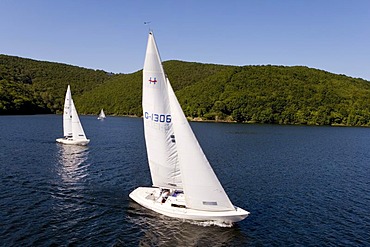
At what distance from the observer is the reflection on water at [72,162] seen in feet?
130

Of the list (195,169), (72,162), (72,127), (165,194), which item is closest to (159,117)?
(195,169)

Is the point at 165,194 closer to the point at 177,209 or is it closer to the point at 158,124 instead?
the point at 177,209

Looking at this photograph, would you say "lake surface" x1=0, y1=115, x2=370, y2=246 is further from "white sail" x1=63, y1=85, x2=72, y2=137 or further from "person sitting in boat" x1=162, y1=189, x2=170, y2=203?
"white sail" x1=63, y1=85, x2=72, y2=137

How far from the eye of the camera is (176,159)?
25.8 m

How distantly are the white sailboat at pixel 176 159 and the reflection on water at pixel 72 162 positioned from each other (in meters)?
15.9

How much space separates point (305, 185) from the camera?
40.2 meters

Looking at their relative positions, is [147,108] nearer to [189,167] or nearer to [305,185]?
[189,167]

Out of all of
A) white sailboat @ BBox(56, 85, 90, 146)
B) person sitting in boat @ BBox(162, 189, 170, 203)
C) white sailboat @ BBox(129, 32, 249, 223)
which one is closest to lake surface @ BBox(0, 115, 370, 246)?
white sailboat @ BBox(129, 32, 249, 223)

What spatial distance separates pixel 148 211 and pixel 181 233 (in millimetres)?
5008

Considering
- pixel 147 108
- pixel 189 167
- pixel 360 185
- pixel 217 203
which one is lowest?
pixel 360 185

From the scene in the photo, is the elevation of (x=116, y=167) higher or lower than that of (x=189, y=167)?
lower

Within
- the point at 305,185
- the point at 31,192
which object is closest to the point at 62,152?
the point at 31,192

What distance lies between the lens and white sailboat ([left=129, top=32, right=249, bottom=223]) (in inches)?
928

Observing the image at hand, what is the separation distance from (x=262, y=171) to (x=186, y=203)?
25151 millimetres
